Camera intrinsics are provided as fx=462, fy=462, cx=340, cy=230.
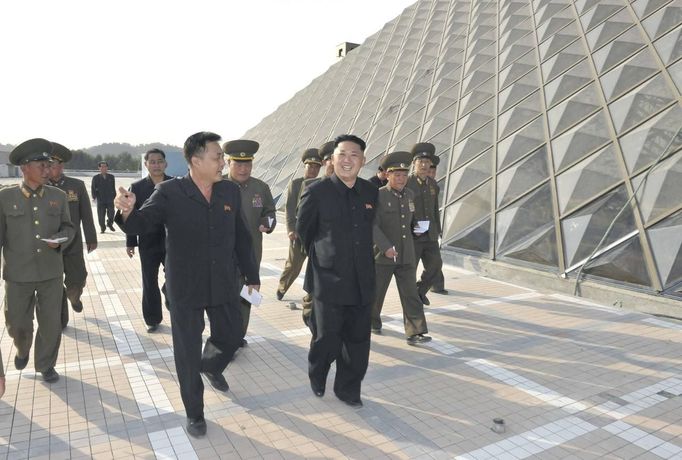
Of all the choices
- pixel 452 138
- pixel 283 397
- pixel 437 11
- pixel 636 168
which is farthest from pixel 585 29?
pixel 283 397

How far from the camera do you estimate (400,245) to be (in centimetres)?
524

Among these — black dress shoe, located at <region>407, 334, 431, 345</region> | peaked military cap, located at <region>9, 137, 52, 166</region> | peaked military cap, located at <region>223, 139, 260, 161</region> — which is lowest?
black dress shoe, located at <region>407, 334, 431, 345</region>

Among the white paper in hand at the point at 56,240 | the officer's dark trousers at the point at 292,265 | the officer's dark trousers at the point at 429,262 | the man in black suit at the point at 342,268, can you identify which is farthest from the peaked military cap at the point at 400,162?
the white paper in hand at the point at 56,240

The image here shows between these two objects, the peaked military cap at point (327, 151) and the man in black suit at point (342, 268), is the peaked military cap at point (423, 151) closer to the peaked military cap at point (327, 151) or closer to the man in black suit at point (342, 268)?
the peaked military cap at point (327, 151)

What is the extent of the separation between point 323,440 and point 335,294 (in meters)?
1.08

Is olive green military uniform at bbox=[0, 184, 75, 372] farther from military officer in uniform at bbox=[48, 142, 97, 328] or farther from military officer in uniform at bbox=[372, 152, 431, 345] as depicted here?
military officer in uniform at bbox=[372, 152, 431, 345]

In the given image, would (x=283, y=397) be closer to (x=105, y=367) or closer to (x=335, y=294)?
(x=335, y=294)

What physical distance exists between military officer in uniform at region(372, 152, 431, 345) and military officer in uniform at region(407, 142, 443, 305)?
1384 millimetres

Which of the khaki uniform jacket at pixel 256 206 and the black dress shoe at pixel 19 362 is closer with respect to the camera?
the black dress shoe at pixel 19 362

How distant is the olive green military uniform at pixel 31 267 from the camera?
408 centimetres

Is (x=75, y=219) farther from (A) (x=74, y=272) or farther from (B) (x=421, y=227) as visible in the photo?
(B) (x=421, y=227)

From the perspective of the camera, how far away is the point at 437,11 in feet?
67.1

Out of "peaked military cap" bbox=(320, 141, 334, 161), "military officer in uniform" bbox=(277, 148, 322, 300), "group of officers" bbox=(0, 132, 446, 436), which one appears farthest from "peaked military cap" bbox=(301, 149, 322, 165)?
"group of officers" bbox=(0, 132, 446, 436)

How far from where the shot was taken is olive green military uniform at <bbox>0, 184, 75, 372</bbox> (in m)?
4.08
